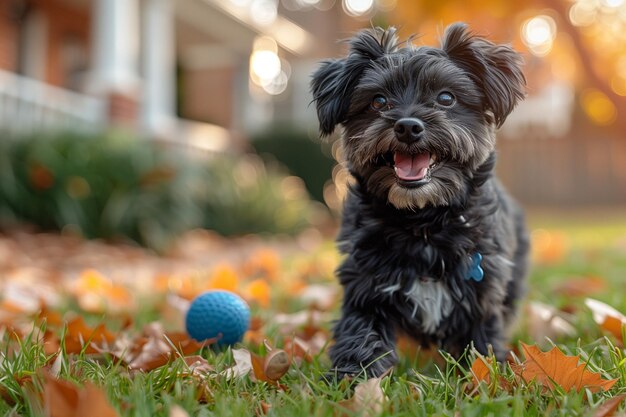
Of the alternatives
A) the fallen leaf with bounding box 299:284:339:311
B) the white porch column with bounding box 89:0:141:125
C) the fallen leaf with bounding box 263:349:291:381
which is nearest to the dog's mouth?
the fallen leaf with bounding box 263:349:291:381

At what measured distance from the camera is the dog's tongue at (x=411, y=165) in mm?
2617

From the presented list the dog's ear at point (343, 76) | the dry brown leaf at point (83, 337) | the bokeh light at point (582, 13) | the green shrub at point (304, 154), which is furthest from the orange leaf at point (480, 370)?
the bokeh light at point (582, 13)

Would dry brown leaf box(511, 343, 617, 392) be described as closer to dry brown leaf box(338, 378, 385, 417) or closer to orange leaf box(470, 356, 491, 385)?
orange leaf box(470, 356, 491, 385)

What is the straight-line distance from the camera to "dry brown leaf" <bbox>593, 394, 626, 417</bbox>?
6.27ft

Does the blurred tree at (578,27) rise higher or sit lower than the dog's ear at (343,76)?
higher

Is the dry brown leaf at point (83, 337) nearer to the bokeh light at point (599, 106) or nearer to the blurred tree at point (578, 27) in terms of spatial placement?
the blurred tree at point (578, 27)

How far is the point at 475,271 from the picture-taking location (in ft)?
8.83

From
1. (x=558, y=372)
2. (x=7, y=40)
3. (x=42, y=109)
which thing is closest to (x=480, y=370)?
(x=558, y=372)

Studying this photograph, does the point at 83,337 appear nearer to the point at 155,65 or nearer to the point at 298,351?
the point at 298,351

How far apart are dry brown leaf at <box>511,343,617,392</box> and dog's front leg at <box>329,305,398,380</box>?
1.71 feet

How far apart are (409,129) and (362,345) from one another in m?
0.85

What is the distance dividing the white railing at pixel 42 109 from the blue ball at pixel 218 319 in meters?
5.95

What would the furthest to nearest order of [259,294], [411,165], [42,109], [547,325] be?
[42,109], [259,294], [547,325], [411,165]

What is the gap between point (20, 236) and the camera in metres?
7.00
